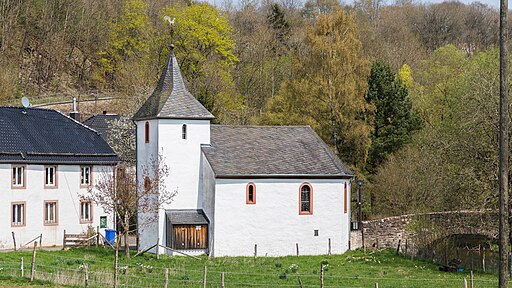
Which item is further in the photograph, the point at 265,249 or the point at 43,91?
the point at 43,91

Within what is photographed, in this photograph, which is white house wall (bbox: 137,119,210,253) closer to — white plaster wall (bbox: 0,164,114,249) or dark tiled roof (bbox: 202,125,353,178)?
dark tiled roof (bbox: 202,125,353,178)

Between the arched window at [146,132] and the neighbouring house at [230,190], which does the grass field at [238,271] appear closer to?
the neighbouring house at [230,190]

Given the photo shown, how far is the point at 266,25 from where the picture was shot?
8888 cm

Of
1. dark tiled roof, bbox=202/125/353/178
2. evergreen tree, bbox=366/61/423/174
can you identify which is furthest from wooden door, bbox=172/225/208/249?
evergreen tree, bbox=366/61/423/174

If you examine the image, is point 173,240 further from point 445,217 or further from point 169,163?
point 445,217

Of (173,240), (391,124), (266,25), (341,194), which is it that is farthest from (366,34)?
(173,240)

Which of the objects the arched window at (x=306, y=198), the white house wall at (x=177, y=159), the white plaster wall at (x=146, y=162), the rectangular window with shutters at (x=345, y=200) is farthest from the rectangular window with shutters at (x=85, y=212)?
the rectangular window with shutters at (x=345, y=200)

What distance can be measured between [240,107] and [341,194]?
27348 millimetres

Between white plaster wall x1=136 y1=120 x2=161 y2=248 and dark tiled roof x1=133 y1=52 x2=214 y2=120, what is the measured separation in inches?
22.5

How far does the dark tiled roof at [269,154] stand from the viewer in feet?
136

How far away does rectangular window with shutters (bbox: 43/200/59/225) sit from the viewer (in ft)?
147

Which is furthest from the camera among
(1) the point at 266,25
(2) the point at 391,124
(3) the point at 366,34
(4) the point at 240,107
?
(1) the point at 266,25

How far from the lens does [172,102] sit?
4147cm

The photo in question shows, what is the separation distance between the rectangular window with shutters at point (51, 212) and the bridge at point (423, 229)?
1485cm
